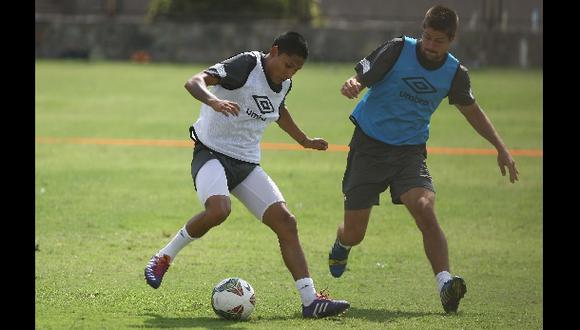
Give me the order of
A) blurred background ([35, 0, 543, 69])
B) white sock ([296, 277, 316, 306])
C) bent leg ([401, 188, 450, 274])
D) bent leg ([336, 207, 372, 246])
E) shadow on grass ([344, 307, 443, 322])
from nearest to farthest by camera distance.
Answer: white sock ([296, 277, 316, 306]) → shadow on grass ([344, 307, 443, 322]) → bent leg ([401, 188, 450, 274]) → bent leg ([336, 207, 372, 246]) → blurred background ([35, 0, 543, 69])

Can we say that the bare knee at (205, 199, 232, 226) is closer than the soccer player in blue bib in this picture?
Yes

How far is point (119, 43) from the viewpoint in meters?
37.8


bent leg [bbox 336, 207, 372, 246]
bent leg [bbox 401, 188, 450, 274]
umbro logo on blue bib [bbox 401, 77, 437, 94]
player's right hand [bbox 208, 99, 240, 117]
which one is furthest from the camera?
bent leg [bbox 336, 207, 372, 246]

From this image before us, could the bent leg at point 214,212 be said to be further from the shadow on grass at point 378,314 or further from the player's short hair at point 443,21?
the player's short hair at point 443,21

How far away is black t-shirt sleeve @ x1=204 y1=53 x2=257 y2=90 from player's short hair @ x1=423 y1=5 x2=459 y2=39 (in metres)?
1.36

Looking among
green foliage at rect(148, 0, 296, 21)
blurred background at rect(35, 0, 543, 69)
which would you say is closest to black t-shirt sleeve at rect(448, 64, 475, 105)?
blurred background at rect(35, 0, 543, 69)

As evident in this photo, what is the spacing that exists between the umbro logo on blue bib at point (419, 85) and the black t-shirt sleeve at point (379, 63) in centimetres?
18

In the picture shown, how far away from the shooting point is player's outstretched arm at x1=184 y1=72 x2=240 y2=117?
8.09 meters

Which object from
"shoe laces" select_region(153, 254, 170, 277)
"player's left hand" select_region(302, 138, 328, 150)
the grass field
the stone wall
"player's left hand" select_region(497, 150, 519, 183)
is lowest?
the stone wall

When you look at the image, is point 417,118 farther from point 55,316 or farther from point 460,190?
point 460,190

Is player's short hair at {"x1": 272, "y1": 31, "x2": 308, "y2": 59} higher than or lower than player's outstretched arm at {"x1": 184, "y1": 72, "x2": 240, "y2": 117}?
higher

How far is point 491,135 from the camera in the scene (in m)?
9.55

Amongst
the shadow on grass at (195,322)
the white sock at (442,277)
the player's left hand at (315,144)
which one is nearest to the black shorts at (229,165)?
the player's left hand at (315,144)

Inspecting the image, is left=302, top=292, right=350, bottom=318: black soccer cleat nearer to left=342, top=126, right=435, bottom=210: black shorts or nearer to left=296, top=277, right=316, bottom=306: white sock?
left=296, top=277, right=316, bottom=306: white sock
